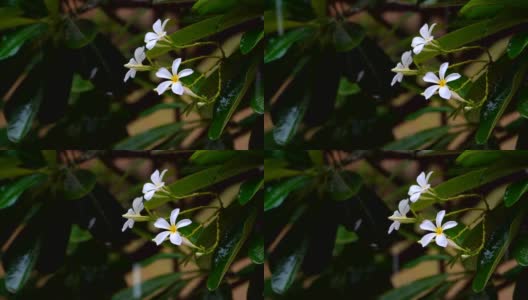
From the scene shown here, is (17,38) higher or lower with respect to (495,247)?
higher

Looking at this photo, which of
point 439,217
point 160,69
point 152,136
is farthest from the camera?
point 152,136

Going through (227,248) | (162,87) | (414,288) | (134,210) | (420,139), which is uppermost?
(162,87)

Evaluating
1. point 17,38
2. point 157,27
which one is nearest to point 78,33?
point 17,38

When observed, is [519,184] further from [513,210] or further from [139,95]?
[139,95]

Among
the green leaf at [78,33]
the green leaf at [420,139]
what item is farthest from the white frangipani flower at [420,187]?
the green leaf at [78,33]

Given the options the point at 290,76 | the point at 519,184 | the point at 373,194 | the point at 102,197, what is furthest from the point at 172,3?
the point at 519,184

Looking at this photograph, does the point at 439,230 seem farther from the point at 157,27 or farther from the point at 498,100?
the point at 157,27

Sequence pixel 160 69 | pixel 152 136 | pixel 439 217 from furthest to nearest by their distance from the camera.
Result: pixel 152 136 → pixel 160 69 → pixel 439 217
